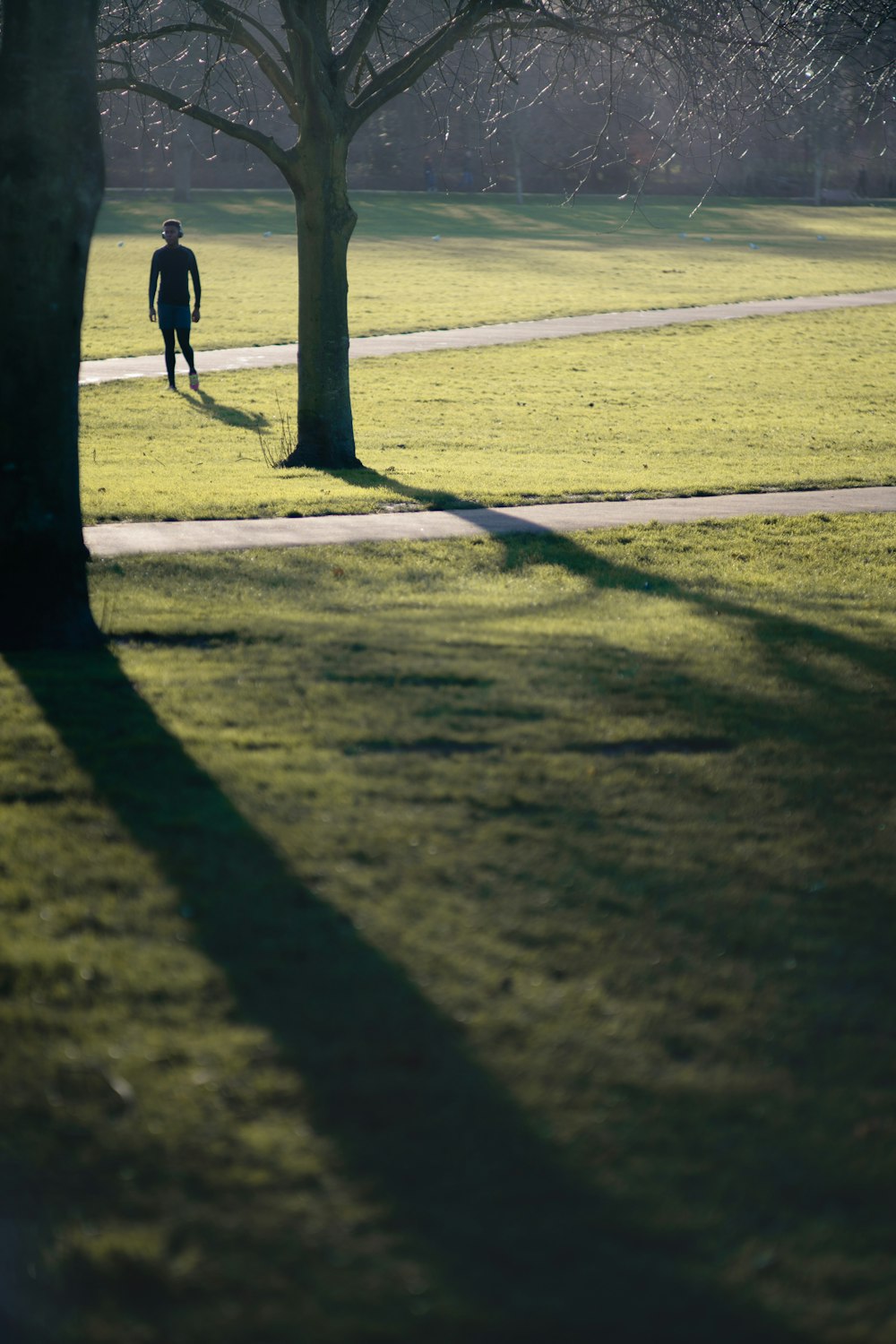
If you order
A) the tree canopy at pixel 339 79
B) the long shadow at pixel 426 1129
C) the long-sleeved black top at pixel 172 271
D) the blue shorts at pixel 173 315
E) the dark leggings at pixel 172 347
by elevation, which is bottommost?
the long shadow at pixel 426 1129

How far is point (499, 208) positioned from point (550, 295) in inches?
1239

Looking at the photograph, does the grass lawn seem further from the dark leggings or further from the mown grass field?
the dark leggings

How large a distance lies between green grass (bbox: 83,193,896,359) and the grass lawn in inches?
498

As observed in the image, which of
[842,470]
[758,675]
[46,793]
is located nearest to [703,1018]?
[46,793]

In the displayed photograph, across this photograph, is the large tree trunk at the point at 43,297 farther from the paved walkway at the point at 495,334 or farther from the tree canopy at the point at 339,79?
the paved walkway at the point at 495,334

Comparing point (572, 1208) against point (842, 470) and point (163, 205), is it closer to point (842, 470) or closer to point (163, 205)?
point (842, 470)

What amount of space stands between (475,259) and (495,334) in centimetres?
1839

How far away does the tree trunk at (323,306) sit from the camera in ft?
41.4

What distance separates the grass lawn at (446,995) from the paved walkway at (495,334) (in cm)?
1485

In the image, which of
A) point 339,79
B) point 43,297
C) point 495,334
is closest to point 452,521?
point 43,297

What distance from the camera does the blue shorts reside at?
17.2 metres

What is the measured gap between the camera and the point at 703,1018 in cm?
341

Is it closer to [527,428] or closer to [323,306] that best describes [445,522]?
[323,306]

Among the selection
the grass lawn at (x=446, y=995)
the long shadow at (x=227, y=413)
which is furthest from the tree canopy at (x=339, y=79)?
the grass lawn at (x=446, y=995)
